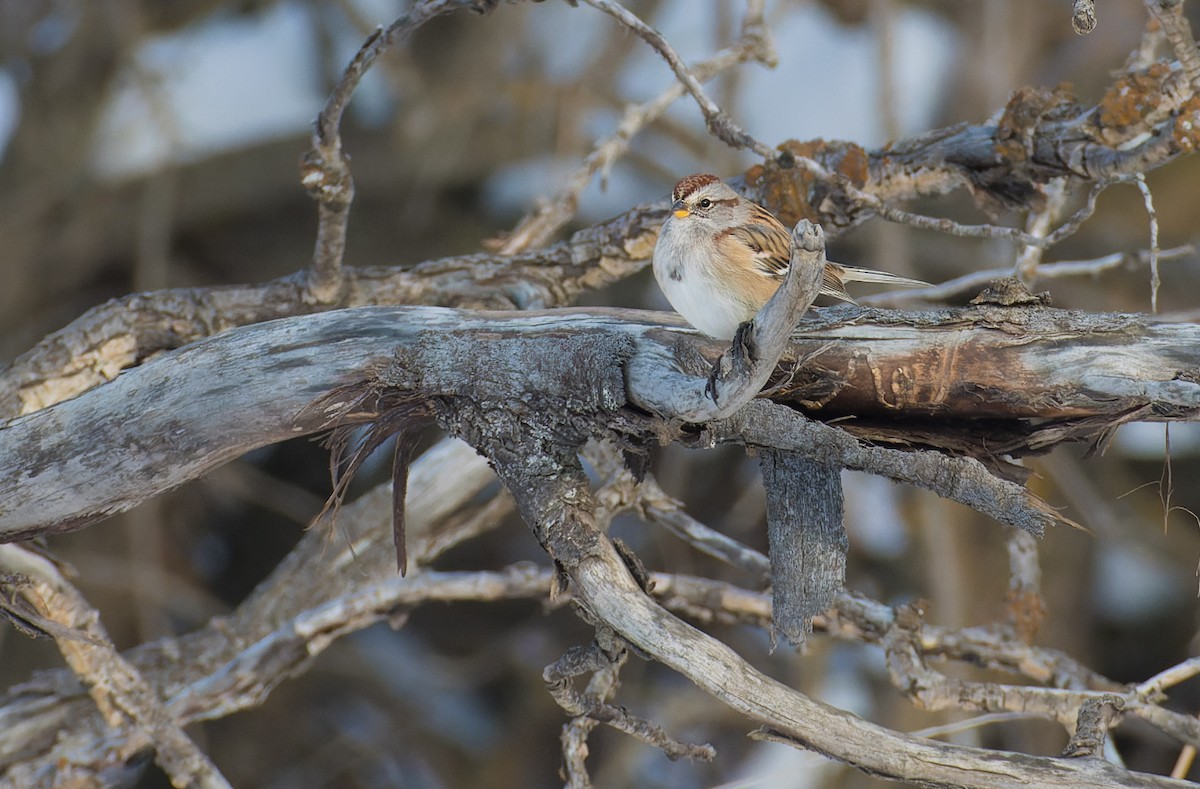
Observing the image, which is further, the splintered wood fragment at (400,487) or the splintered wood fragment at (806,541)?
the splintered wood fragment at (400,487)

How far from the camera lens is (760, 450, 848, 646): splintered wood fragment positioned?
5.66 ft

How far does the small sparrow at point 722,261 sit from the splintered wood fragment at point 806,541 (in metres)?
0.31

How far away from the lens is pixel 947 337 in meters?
1.71

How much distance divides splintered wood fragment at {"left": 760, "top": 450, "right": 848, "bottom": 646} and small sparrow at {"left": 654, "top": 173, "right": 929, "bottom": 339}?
0.31m

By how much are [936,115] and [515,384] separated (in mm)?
3934

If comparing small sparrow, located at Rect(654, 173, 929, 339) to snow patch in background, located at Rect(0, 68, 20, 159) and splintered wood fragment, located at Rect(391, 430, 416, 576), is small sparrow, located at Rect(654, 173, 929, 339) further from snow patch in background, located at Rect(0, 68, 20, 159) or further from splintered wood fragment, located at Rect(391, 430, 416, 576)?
snow patch in background, located at Rect(0, 68, 20, 159)

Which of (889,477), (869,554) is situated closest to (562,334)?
(889,477)

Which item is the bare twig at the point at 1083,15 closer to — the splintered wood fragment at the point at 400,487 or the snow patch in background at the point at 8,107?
the splintered wood fragment at the point at 400,487

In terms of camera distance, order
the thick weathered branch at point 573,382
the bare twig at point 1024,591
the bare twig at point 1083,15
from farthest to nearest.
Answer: the bare twig at point 1024,591 → the thick weathered branch at point 573,382 → the bare twig at point 1083,15

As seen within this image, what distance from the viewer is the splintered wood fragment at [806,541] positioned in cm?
172

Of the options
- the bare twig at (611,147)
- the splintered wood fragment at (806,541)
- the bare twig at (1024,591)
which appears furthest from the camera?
the bare twig at (611,147)

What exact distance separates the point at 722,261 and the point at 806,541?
0.56 meters

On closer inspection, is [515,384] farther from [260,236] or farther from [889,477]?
[260,236]

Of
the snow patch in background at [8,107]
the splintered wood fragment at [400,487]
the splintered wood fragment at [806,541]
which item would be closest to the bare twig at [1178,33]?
the splintered wood fragment at [806,541]
